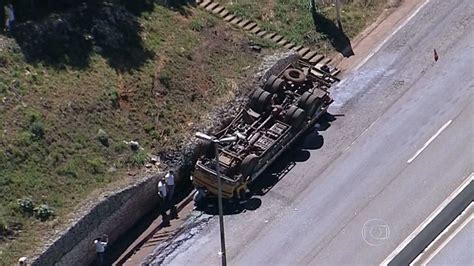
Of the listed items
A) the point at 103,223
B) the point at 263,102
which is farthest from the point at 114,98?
the point at 103,223

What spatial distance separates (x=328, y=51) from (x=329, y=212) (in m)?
11.3

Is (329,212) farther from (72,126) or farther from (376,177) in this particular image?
(72,126)

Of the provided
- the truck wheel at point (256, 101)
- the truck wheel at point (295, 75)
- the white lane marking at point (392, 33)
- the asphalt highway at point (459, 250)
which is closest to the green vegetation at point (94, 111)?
the truck wheel at point (256, 101)

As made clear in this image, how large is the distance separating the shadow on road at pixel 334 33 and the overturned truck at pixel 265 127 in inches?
107

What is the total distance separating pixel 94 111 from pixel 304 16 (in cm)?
1299

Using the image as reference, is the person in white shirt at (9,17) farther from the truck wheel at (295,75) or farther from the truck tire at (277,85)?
→ the truck wheel at (295,75)

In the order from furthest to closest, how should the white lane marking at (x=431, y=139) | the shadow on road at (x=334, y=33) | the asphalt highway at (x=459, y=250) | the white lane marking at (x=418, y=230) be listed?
the shadow on road at (x=334, y=33) → the white lane marking at (x=431, y=139) → the white lane marking at (x=418, y=230) → the asphalt highway at (x=459, y=250)

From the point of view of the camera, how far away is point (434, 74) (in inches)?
1865

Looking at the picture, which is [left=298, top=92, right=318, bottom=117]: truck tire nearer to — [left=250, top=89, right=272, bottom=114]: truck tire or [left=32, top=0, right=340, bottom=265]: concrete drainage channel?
[left=250, top=89, right=272, bottom=114]: truck tire

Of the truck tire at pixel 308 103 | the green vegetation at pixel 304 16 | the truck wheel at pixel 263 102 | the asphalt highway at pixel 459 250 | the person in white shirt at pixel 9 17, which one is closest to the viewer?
the asphalt highway at pixel 459 250

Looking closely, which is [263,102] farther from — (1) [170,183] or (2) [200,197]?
(1) [170,183]

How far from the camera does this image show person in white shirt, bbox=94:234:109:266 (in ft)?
130

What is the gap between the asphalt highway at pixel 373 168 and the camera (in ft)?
130

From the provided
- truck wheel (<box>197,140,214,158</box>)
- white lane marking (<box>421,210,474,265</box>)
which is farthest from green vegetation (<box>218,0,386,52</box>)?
white lane marking (<box>421,210,474,265</box>)
